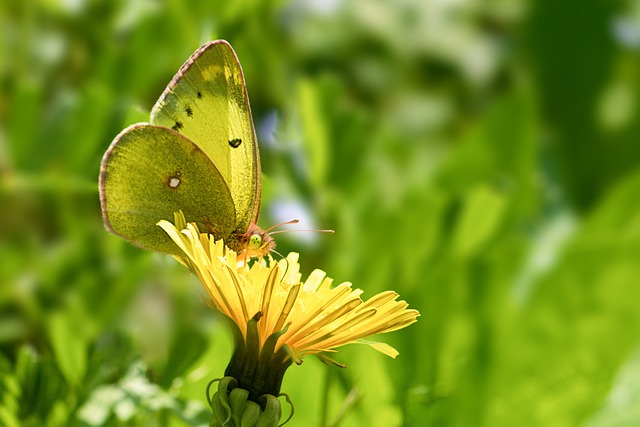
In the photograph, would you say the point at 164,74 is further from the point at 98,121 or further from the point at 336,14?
the point at 336,14

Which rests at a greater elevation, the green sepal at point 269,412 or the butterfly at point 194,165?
the butterfly at point 194,165

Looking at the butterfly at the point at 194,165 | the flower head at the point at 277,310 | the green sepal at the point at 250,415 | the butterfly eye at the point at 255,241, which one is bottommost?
Result: the green sepal at the point at 250,415

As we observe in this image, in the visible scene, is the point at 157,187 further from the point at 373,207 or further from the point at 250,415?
the point at 373,207

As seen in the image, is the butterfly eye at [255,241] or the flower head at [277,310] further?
the butterfly eye at [255,241]

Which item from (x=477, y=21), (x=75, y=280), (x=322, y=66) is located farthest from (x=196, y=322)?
(x=477, y=21)

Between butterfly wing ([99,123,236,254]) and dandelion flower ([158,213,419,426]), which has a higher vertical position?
butterfly wing ([99,123,236,254])

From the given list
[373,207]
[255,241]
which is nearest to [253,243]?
[255,241]

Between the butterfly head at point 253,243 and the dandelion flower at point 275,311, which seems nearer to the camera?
the dandelion flower at point 275,311
